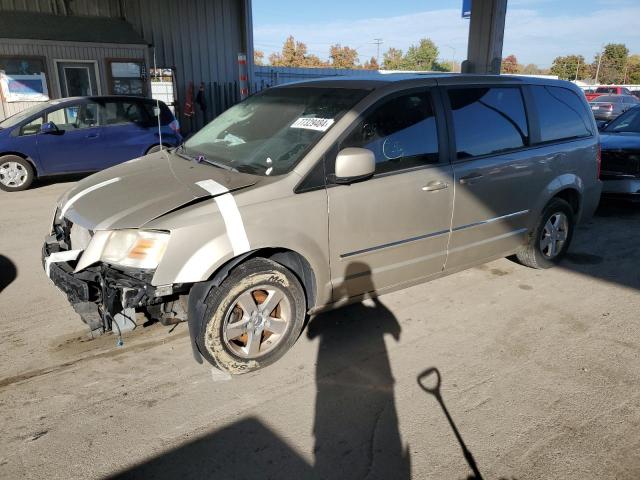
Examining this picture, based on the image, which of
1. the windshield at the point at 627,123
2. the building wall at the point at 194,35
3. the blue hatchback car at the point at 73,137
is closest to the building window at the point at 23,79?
the building wall at the point at 194,35

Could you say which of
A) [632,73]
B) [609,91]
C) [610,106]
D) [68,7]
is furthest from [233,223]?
[632,73]

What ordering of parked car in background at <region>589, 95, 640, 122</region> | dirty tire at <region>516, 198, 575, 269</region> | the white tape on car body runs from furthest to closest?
1. parked car in background at <region>589, 95, 640, 122</region>
2. dirty tire at <region>516, 198, 575, 269</region>
3. the white tape on car body

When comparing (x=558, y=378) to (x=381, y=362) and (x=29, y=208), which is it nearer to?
(x=381, y=362)

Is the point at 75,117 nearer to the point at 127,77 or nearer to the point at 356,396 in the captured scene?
the point at 127,77

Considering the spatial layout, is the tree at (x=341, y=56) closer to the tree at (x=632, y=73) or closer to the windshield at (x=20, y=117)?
the tree at (x=632, y=73)

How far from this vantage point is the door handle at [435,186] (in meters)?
3.62

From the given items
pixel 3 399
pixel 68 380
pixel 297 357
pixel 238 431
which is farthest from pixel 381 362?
pixel 3 399

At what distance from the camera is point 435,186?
3.67 meters

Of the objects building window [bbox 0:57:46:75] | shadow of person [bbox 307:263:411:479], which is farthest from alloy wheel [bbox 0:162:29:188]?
shadow of person [bbox 307:263:411:479]

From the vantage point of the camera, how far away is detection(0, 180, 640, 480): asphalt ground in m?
2.47

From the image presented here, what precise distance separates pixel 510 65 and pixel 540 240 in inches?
3431

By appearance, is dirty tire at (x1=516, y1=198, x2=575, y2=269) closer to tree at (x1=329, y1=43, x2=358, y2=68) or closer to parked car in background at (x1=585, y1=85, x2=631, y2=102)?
parked car in background at (x1=585, y1=85, x2=631, y2=102)

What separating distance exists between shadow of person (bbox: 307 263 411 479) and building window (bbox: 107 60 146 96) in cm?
1172

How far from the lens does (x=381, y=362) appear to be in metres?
3.34
